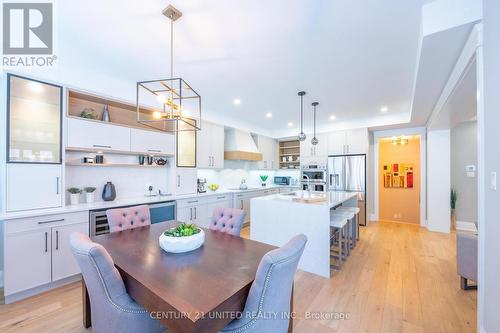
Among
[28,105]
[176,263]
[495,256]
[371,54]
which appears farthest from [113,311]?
[371,54]

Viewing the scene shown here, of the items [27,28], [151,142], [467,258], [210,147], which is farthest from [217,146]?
[467,258]

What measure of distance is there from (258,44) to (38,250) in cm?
325

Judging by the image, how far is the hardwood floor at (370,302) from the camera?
5.97 ft

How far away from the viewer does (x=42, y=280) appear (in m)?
2.28

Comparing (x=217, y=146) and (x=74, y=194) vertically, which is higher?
(x=217, y=146)

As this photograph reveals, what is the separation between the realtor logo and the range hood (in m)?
3.57

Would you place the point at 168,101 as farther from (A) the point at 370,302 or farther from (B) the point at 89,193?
(A) the point at 370,302

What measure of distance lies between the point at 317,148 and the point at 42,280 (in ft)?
19.0

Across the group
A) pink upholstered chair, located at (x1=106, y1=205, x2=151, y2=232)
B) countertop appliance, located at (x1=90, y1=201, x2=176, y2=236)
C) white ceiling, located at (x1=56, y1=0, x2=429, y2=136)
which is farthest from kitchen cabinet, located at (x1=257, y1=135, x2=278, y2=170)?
pink upholstered chair, located at (x1=106, y1=205, x2=151, y2=232)

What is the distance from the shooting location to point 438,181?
4602mm

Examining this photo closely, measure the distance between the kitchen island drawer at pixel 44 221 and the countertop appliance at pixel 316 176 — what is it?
462 cm

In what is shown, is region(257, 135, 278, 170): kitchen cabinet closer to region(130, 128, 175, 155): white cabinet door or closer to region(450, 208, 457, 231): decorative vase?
region(130, 128, 175, 155): white cabinet door

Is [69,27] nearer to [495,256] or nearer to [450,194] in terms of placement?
[495,256]

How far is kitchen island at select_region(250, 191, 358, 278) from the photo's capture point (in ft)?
8.70
